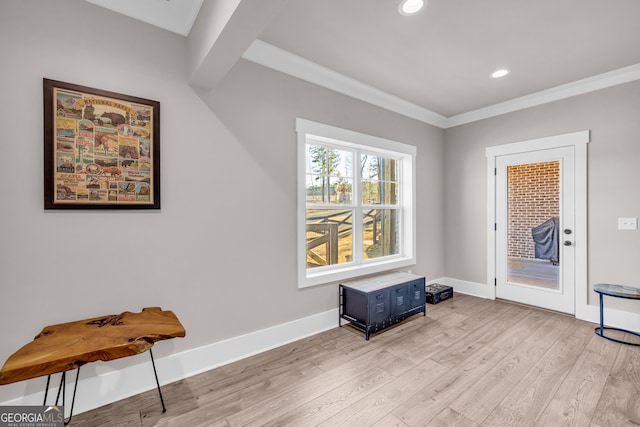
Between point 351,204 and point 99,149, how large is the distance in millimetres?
2397

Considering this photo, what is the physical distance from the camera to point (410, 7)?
205cm

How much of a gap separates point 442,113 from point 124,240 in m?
4.30

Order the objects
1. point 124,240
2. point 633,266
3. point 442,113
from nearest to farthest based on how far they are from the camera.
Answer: point 124,240
point 633,266
point 442,113

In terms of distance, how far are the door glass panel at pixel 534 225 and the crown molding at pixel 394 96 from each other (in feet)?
2.70

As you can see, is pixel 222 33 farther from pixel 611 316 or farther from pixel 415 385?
pixel 611 316

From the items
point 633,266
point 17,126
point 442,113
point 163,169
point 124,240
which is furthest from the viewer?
point 442,113

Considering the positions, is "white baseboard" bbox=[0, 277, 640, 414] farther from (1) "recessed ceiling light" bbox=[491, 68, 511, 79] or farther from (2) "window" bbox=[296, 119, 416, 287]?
(1) "recessed ceiling light" bbox=[491, 68, 511, 79]

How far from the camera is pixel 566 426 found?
1677 millimetres

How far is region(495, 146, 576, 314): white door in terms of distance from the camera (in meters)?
3.44

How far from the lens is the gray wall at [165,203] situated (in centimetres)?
168

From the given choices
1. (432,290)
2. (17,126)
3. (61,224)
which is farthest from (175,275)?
(432,290)

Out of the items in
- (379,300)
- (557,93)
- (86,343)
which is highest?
(557,93)

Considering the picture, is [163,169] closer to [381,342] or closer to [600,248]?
[381,342]

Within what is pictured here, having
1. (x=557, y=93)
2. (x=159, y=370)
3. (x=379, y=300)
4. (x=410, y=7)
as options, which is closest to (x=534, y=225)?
(x=557, y=93)
